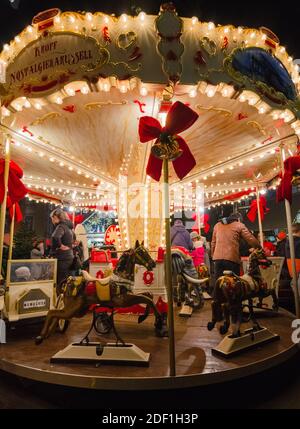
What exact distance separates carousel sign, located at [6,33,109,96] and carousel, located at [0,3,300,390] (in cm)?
1

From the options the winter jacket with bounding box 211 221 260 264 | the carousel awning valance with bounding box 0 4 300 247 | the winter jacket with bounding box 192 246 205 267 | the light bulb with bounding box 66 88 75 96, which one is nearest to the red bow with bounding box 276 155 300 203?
the carousel awning valance with bounding box 0 4 300 247

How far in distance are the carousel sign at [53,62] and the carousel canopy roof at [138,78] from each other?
0.4 inches

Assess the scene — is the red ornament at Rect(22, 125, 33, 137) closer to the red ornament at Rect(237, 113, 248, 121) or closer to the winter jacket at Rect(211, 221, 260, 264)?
the red ornament at Rect(237, 113, 248, 121)

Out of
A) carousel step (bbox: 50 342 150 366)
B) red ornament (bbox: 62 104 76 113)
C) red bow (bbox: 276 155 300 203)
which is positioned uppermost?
red ornament (bbox: 62 104 76 113)

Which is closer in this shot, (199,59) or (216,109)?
(199,59)

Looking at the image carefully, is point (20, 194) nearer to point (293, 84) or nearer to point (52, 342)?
point (52, 342)

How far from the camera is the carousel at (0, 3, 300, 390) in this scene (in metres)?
2.58

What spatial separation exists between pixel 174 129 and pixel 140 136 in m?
0.37

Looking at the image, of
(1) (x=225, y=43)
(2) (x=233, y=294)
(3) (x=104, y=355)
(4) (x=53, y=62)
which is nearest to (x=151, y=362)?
(3) (x=104, y=355)

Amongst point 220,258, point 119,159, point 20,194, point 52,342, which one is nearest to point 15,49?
point 20,194

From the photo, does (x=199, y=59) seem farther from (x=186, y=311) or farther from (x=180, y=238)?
(x=186, y=311)

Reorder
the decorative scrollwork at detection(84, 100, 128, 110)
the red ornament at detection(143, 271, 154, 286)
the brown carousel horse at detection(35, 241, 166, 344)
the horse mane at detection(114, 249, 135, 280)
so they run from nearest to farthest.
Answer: the brown carousel horse at detection(35, 241, 166, 344), the horse mane at detection(114, 249, 135, 280), the decorative scrollwork at detection(84, 100, 128, 110), the red ornament at detection(143, 271, 154, 286)

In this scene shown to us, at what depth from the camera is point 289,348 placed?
9.81 ft

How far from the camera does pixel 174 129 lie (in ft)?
8.43
